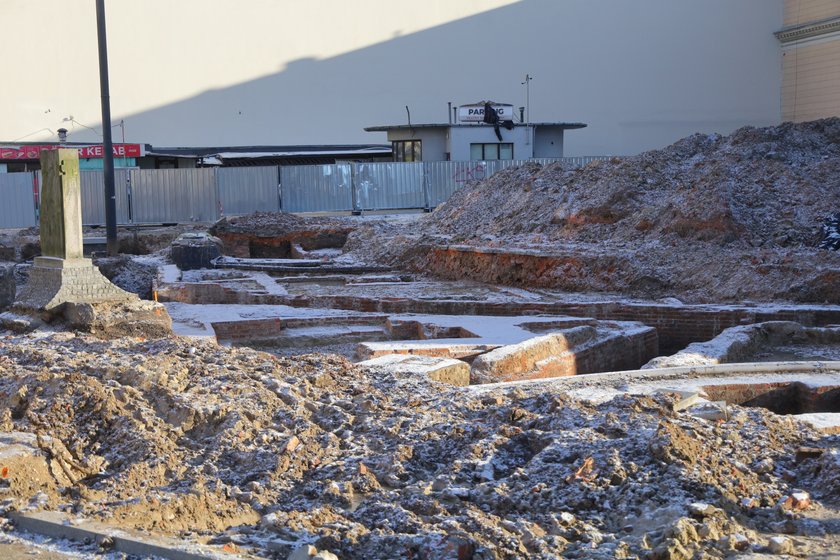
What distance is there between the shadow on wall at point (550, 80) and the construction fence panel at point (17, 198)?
818 cm

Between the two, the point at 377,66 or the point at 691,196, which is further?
the point at 377,66

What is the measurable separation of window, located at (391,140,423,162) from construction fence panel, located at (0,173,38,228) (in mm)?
9473

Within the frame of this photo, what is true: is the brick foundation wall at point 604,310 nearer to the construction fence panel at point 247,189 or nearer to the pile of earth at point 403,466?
the pile of earth at point 403,466

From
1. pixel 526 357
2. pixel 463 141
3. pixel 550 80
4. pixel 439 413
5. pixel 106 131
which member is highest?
Answer: pixel 550 80

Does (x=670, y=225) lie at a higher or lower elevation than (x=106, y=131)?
lower

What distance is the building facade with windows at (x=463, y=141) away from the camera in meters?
25.0

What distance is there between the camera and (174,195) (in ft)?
68.7

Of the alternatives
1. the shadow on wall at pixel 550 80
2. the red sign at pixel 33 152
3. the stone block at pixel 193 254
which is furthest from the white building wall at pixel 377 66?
the stone block at pixel 193 254

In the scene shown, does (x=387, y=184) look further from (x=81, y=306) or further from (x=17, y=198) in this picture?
(x=81, y=306)

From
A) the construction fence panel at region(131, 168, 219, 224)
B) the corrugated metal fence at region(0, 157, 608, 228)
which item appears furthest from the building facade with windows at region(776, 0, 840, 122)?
the construction fence panel at region(131, 168, 219, 224)

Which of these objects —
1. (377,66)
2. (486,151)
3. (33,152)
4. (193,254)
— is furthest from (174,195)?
(377,66)

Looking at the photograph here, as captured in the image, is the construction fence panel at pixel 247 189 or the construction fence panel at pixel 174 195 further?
the construction fence panel at pixel 247 189

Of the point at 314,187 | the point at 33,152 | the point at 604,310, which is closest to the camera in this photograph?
the point at 604,310

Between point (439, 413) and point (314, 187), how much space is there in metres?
17.5
